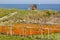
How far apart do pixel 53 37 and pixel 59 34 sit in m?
1.95

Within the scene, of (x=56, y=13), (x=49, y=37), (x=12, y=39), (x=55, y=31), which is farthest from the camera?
(x=56, y=13)

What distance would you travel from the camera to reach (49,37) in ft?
67.3

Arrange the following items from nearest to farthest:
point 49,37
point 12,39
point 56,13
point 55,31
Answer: point 12,39
point 49,37
point 55,31
point 56,13

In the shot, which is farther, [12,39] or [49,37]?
[49,37]

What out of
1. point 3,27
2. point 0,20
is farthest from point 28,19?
point 3,27

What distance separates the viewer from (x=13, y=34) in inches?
845

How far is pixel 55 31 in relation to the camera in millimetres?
22281

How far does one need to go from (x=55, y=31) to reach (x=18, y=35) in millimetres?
3727

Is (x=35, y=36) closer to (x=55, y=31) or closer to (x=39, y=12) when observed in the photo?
(x=55, y=31)

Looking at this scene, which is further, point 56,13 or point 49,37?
point 56,13

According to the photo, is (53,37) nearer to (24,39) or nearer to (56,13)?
(24,39)

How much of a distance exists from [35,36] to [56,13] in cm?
1158

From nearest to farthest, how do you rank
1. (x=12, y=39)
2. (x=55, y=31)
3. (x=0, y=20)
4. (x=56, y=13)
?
1. (x=12, y=39)
2. (x=55, y=31)
3. (x=0, y=20)
4. (x=56, y=13)

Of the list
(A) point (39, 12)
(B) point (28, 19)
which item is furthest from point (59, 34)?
(A) point (39, 12)
